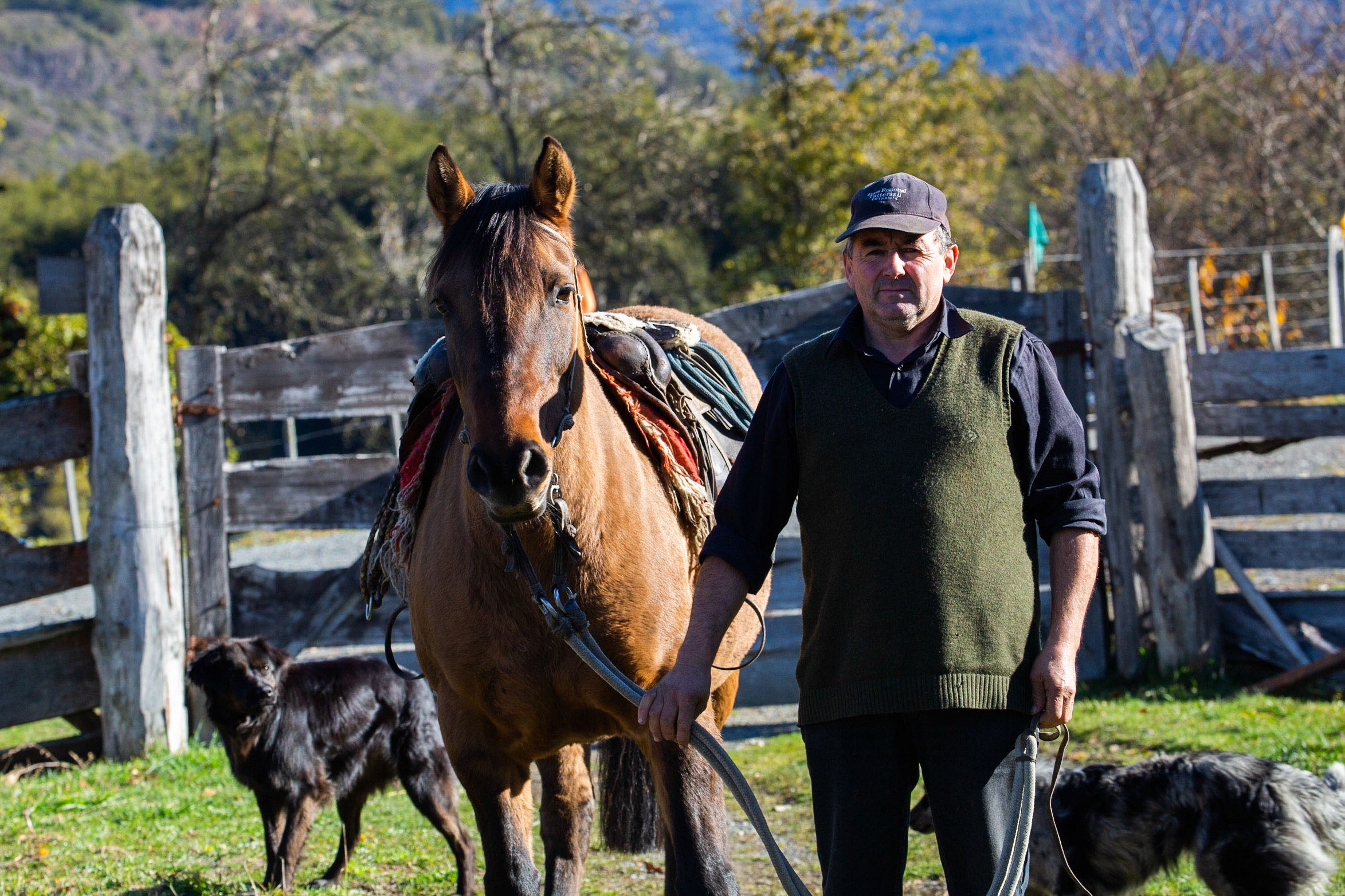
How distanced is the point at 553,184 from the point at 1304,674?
5.15m

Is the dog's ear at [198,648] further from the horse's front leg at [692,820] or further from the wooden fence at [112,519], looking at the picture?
the horse's front leg at [692,820]

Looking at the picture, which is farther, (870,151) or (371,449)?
(371,449)

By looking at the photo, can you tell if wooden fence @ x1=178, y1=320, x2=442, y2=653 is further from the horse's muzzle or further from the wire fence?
the wire fence

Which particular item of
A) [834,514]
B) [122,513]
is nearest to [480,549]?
[834,514]

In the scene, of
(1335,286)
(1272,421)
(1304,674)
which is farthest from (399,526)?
(1335,286)

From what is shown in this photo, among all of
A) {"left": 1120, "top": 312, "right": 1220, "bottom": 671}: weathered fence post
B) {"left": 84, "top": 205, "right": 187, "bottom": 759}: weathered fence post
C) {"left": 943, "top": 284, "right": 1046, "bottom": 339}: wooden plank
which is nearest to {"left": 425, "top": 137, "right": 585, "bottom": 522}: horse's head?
{"left": 84, "top": 205, "right": 187, "bottom": 759}: weathered fence post

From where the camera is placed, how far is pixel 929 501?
2297 millimetres

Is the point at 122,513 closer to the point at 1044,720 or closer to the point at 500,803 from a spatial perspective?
the point at 500,803

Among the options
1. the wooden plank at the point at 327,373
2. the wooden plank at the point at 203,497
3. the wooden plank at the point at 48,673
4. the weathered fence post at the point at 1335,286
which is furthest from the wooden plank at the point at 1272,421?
the weathered fence post at the point at 1335,286

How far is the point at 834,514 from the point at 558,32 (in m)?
20.7

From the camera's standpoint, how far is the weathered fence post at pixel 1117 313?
21.4ft

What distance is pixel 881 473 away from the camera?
233cm

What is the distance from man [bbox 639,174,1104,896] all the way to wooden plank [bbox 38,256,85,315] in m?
5.05

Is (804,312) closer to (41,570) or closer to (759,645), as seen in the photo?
(759,645)
